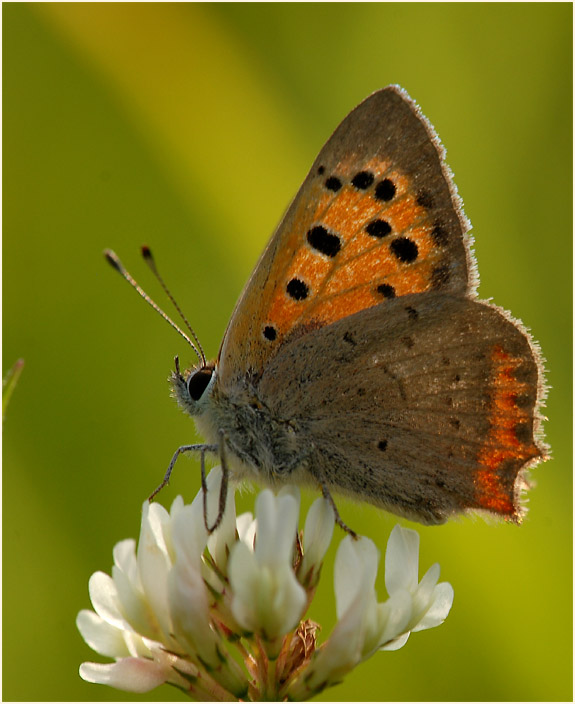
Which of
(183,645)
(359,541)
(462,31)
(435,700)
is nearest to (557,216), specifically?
(462,31)

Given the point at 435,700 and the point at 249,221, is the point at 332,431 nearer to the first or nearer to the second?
the point at 435,700

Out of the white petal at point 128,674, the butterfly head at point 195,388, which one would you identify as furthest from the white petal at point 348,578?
the butterfly head at point 195,388

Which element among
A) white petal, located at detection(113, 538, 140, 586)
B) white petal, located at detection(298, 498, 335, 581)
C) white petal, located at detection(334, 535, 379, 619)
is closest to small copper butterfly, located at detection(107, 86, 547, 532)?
white petal, located at detection(298, 498, 335, 581)

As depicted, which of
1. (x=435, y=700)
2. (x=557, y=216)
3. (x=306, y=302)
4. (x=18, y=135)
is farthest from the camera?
(x=557, y=216)

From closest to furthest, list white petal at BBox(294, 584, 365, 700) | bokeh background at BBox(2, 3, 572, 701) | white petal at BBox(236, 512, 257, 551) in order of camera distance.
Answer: white petal at BBox(294, 584, 365, 700), white petal at BBox(236, 512, 257, 551), bokeh background at BBox(2, 3, 572, 701)

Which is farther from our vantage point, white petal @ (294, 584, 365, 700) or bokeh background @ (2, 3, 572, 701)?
bokeh background @ (2, 3, 572, 701)

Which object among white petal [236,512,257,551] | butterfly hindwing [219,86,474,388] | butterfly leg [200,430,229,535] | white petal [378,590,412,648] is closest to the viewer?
white petal [378,590,412,648]

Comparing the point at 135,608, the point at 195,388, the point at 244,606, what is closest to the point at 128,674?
the point at 135,608

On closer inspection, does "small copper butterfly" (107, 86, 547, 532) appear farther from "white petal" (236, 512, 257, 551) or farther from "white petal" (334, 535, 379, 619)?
"white petal" (334, 535, 379, 619)
